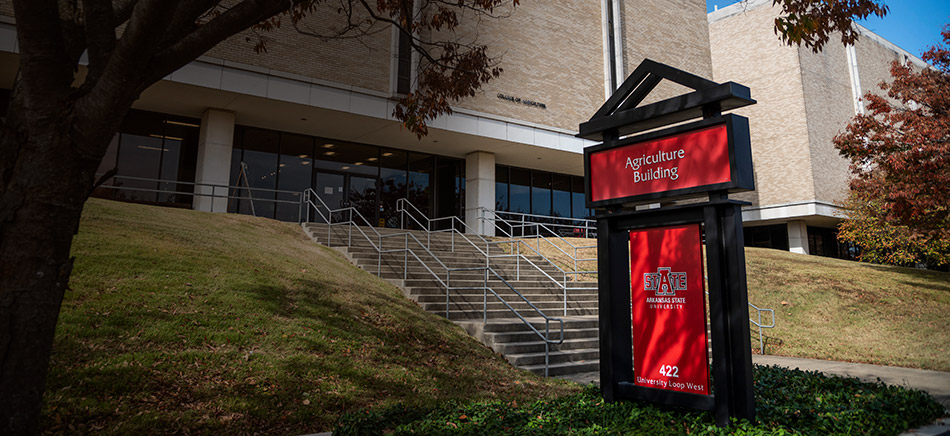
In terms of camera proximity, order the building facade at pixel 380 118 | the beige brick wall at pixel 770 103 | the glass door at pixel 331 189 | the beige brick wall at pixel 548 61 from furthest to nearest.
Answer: the beige brick wall at pixel 770 103
the beige brick wall at pixel 548 61
the glass door at pixel 331 189
the building facade at pixel 380 118

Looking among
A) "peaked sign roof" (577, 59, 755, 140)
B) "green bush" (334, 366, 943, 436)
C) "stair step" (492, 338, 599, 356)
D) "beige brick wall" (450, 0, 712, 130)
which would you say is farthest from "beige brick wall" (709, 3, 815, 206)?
"peaked sign roof" (577, 59, 755, 140)

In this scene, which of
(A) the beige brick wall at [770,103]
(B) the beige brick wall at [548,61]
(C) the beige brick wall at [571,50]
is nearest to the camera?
(B) the beige brick wall at [548,61]

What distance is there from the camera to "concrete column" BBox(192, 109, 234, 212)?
1856 cm

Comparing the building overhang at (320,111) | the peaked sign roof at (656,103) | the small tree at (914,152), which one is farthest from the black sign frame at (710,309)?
the small tree at (914,152)

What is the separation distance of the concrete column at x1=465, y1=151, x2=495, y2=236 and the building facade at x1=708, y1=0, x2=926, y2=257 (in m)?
19.1

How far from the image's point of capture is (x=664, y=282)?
5559 millimetres

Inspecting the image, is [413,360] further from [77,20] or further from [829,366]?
[829,366]

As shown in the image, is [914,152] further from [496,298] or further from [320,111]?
[320,111]

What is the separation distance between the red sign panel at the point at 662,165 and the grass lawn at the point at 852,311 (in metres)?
8.96

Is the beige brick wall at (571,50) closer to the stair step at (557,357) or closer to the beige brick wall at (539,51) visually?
the beige brick wall at (539,51)

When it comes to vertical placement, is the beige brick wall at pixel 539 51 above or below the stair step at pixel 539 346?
above

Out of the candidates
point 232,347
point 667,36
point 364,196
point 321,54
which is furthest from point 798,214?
point 232,347

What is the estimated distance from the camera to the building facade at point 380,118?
18.1m

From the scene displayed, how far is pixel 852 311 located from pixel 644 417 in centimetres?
1231
